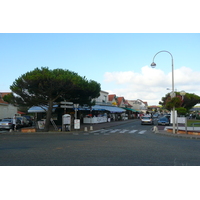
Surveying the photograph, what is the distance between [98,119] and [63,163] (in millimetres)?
31437

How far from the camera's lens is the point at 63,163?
24.1ft

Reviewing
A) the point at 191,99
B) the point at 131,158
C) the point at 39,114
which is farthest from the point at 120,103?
the point at 131,158

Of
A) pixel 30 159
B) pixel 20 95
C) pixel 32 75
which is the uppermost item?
pixel 32 75

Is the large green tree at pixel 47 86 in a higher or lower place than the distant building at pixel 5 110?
higher

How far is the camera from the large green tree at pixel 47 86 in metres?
20.5

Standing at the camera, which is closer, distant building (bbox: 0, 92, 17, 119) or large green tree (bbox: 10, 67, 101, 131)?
large green tree (bbox: 10, 67, 101, 131)

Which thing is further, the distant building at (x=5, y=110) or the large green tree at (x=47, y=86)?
the distant building at (x=5, y=110)

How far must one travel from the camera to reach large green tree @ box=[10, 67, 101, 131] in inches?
808

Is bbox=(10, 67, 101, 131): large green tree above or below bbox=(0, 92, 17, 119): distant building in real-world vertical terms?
above

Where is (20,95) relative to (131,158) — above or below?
above

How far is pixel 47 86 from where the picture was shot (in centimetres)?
2109

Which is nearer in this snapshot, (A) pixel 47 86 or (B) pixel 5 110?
(A) pixel 47 86

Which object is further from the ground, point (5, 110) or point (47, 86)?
point (47, 86)

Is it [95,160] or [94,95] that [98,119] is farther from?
[95,160]
